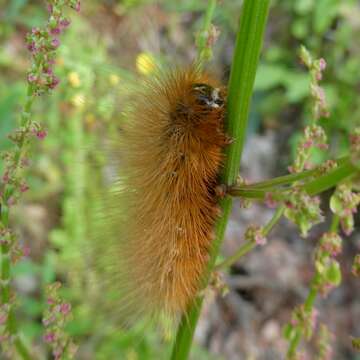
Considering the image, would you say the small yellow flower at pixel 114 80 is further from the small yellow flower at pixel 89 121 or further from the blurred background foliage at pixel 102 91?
the small yellow flower at pixel 89 121

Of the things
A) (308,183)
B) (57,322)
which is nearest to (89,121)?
(57,322)

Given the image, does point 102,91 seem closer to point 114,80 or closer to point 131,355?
point 114,80

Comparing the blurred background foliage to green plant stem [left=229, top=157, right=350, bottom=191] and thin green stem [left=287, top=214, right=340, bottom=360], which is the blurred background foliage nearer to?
thin green stem [left=287, top=214, right=340, bottom=360]

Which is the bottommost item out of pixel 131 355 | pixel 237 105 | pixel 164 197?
pixel 131 355

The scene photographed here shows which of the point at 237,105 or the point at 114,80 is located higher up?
the point at 114,80

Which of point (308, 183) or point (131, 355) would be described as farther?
point (131, 355)

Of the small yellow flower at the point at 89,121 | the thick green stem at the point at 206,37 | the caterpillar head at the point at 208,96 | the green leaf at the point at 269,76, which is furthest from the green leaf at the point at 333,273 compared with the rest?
the green leaf at the point at 269,76

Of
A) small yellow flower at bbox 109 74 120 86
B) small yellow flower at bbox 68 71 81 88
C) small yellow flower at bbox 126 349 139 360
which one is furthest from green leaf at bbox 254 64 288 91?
small yellow flower at bbox 126 349 139 360

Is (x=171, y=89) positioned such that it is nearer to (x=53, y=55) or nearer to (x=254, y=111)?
(x=53, y=55)
